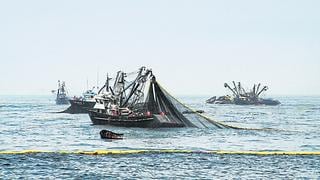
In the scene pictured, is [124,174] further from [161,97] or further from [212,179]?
[161,97]

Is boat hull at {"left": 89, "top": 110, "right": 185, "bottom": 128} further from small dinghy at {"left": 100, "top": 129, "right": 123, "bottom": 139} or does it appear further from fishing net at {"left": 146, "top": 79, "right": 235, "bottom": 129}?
small dinghy at {"left": 100, "top": 129, "right": 123, "bottom": 139}

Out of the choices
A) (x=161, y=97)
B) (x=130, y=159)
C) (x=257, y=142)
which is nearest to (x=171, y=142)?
(x=257, y=142)

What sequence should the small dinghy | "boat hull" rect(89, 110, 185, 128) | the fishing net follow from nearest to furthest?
the small dinghy, the fishing net, "boat hull" rect(89, 110, 185, 128)

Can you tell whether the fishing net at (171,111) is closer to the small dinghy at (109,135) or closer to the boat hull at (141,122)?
the boat hull at (141,122)

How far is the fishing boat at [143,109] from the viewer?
102812 millimetres

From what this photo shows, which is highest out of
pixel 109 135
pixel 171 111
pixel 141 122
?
pixel 171 111

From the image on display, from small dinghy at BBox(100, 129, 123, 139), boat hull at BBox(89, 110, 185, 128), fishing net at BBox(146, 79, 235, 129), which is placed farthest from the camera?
boat hull at BBox(89, 110, 185, 128)

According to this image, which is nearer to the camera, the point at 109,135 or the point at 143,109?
the point at 109,135

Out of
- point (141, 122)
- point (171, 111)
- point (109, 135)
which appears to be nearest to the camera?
point (109, 135)

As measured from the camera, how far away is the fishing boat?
103m

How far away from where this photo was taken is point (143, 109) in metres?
115

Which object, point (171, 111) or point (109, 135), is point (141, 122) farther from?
point (109, 135)

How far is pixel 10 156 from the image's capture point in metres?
59.3

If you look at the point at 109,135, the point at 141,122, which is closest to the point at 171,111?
the point at 141,122
